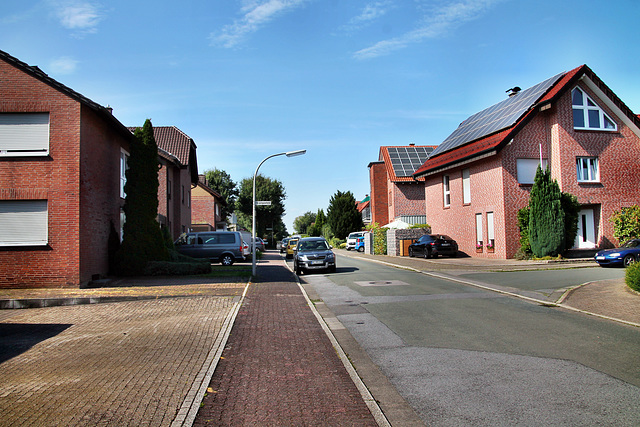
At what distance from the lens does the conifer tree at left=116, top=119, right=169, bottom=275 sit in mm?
17516

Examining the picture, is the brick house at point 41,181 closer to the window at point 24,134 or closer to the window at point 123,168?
the window at point 24,134

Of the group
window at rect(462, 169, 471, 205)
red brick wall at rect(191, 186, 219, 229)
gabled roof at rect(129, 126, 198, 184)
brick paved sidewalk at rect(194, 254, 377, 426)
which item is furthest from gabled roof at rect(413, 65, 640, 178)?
red brick wall at rect(191, 186, 219, 229)

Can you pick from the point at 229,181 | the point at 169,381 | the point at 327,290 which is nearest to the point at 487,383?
the point at 169,381

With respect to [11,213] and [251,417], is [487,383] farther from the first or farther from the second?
[11,213]

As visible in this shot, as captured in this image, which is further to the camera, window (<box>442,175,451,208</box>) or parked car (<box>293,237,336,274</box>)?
window (<box>442,175,451,208</box>)

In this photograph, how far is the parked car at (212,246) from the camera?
25359 mm

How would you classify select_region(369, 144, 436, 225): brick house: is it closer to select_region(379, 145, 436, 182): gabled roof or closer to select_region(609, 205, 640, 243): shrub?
select_region(379, 145, 436, 182): gabled roof

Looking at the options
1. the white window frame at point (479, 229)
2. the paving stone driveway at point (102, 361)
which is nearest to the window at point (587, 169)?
the white window frame at point (479, 229)

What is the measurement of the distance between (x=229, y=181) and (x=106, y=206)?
2630 inches

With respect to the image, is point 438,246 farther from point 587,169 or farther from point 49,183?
point 49,183

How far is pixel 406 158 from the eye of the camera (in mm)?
47938

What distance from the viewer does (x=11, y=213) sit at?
14305 mm

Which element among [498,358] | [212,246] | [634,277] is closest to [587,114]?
[634,277]

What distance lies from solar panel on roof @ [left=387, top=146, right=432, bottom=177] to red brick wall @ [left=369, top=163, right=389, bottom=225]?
4263 mm
